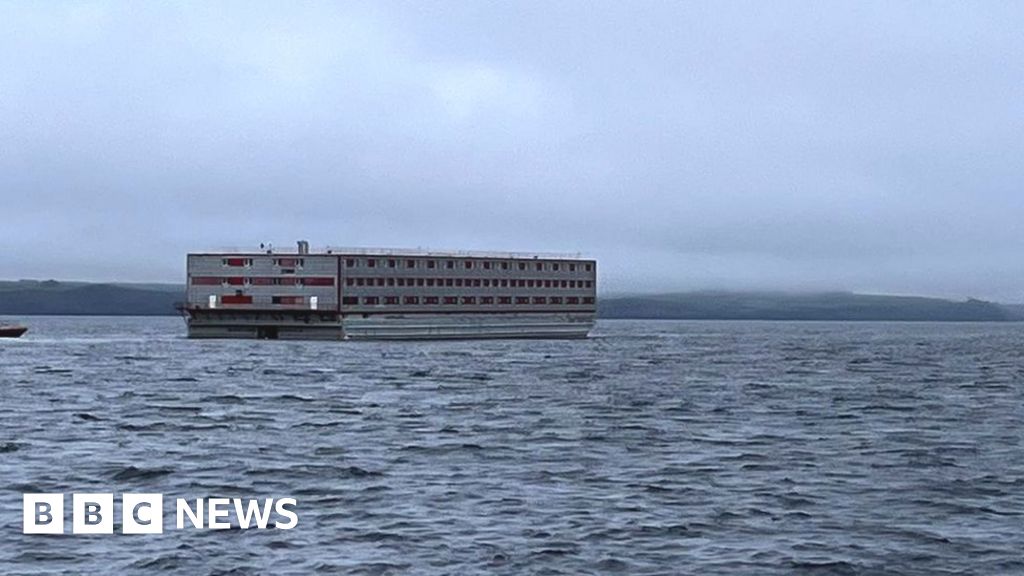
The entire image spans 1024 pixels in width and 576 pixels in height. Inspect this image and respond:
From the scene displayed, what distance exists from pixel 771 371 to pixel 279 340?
9142 cm

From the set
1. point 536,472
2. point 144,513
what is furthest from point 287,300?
point 144,513

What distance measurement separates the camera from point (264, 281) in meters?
189

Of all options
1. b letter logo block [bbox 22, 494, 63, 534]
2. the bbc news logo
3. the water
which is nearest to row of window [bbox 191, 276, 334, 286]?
the water

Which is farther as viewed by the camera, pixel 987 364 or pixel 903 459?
pixel 987 364

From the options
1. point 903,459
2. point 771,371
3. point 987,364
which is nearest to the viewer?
point 903,459

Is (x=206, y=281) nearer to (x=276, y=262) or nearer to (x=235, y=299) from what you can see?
(x=235, y=299)

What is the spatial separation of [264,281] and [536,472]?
148 m

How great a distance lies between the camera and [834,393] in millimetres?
86188

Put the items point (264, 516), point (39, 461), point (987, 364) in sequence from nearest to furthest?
1. point (264, 516)
2. point (39, 461)
3. point (987, 364)

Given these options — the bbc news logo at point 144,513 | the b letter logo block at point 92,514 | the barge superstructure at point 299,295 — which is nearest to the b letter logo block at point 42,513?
the bbc news logo at point 144,513

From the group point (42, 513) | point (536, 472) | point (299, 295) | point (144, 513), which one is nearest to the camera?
point (42, 513)

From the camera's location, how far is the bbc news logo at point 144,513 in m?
33.7

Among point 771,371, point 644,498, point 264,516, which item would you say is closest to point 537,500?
point 644,498

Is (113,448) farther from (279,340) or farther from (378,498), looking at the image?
(279,340)
